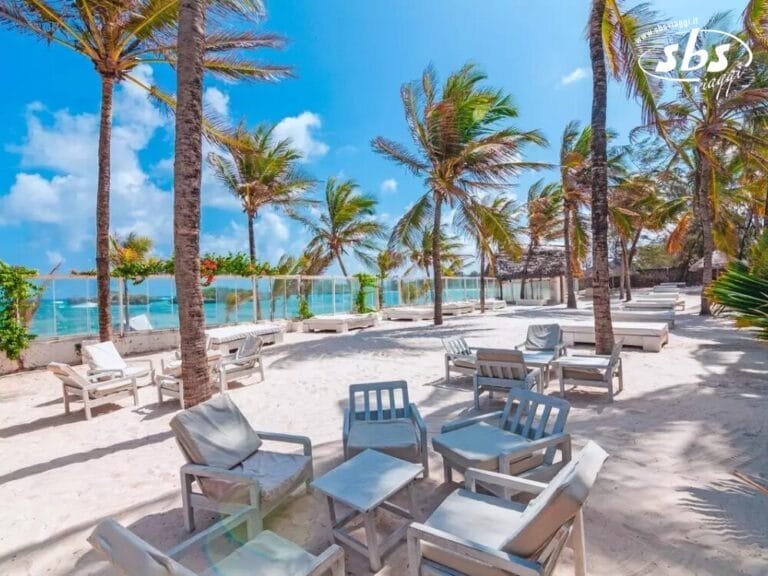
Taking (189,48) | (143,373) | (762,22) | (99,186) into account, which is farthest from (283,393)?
(762,22)

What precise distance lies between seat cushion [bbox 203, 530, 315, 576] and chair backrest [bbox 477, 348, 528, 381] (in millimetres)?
3661

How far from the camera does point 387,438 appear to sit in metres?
3.27

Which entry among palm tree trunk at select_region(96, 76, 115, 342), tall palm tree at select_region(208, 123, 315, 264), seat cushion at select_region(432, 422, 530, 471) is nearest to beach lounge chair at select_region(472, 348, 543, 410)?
seat cushion at select_region(432, 422, 530, 471)

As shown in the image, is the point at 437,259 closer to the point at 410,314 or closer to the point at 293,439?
the point at 410,314

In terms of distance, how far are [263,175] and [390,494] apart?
16740mm

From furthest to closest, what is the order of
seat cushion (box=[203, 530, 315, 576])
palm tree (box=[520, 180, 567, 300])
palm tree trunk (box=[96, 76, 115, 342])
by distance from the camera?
palm tree (box=[520, 180, 567, 300]) < palm tree trunk (box=[96, 76, 115, 342]) < seat cushion (box=[203, 530, 315, 576])

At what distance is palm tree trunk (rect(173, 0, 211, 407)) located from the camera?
4219 millimetres

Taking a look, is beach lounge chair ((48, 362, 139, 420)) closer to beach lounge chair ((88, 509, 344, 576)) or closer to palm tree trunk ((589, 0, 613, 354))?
beach lounge chair ((88, 509, 344, 576))

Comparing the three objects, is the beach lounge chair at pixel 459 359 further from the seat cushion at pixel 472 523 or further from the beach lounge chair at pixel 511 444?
the seat cushion at pixel 472 523

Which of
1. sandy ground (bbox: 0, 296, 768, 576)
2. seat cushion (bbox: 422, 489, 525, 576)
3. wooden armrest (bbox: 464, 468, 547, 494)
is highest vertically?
wooden armrest (bbox: 464, 468, 547, 494)

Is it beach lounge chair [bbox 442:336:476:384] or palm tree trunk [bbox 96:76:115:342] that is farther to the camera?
palm tree trunk [bbox 96:76:115:342]

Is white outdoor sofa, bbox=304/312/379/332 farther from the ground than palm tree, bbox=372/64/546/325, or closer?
closer

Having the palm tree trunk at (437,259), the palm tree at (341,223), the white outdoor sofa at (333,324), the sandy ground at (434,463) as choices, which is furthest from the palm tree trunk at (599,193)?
the palm tree at (341,223)

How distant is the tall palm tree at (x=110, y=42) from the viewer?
7.74m
